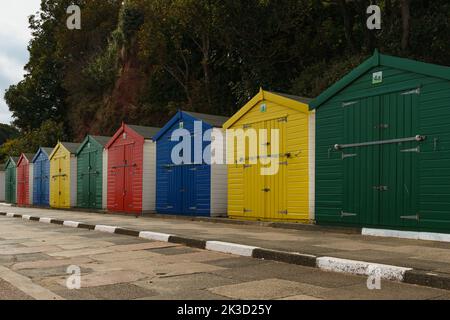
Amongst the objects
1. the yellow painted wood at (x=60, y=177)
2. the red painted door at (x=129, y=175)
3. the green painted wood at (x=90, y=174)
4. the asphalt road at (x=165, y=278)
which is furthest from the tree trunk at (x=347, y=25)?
the asphalt road at (x=165, y=278)

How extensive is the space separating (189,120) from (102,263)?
965 centimetres

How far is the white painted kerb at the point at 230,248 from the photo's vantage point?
8.23 meters

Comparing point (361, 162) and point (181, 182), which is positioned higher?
point (361, 162)

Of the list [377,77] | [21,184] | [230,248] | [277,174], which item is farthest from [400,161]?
[21,184]

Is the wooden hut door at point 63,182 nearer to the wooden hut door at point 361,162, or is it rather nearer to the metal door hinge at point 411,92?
the wooden hut door at point 361,162

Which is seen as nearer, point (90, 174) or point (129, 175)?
point (129, 175)

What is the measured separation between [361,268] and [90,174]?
1889 centimetres

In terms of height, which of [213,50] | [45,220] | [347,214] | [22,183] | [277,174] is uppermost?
[213,50]

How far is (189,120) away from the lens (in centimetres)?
1672

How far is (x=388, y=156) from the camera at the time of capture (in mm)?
10562

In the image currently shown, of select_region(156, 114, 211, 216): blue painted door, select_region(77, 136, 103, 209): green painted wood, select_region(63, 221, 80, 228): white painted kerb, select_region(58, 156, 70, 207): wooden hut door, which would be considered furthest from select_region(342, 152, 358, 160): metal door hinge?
select_region(58, 156, 70, 207): wooden hut door

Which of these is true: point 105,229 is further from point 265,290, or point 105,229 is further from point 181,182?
point 265,290
